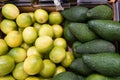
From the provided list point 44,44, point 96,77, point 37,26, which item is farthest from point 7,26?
point 96,77

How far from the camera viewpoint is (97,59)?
1.22 m

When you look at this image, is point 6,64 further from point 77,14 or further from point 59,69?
point 77,14

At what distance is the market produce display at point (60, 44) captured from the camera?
4.18 ft

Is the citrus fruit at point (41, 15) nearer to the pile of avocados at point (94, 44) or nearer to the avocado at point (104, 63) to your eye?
the pile of avocados at point (94, 44)

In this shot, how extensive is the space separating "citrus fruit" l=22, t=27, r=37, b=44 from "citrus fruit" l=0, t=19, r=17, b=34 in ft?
0.38

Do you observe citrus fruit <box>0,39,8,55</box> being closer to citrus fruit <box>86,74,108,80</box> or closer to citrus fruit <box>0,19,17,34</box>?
citrus fruit <box>0,19,17,34</box>

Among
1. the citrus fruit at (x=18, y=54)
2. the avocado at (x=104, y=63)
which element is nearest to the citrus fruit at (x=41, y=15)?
the citrus fruit at (x=18, y=54)

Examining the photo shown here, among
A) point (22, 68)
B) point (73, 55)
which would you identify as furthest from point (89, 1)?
point (22, 68)

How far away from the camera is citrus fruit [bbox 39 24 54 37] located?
1498 millimetres

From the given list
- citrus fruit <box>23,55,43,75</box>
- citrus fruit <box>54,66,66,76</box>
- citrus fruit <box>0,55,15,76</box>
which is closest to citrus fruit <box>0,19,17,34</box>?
citrus fruit <box>0,55,15,76</box>

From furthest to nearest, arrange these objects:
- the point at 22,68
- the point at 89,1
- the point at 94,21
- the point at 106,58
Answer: the point at 89,1
the point at 22,68
the point at 94,21
the point at 106,58

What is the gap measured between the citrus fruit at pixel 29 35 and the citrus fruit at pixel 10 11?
0.15 meters

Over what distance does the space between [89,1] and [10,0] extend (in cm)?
57

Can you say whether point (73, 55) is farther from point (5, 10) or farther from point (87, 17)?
point (5, 10)
